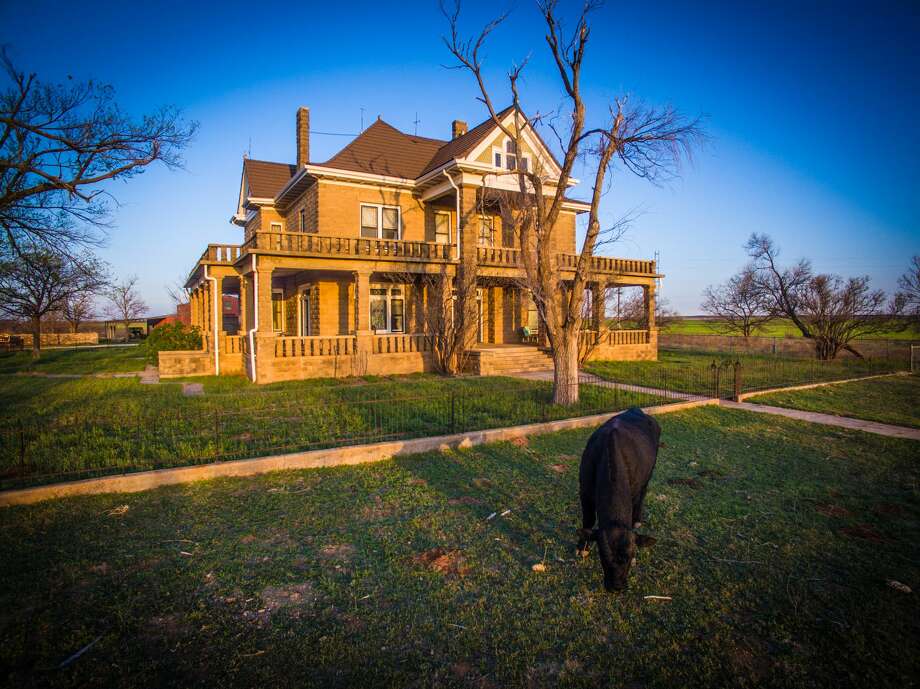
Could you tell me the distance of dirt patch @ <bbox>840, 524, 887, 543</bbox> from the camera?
552 centimetres

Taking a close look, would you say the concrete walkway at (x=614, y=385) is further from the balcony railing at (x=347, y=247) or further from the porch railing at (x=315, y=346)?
the porch railing at (x=315, y=346)

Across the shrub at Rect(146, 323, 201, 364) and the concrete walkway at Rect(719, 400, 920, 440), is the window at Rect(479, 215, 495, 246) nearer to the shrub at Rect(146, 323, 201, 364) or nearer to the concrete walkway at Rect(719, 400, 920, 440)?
the concrete walkway at Rect(719, 400, 920, 440)

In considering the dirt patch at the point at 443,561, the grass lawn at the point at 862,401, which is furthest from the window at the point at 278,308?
the dirt patch at the point at 443,561

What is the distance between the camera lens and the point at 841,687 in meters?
3.37

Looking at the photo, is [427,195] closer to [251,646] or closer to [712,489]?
[712,489]

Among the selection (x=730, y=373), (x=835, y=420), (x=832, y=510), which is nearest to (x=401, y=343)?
(x=730, y=373)

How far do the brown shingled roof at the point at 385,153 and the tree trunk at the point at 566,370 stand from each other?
14115mm

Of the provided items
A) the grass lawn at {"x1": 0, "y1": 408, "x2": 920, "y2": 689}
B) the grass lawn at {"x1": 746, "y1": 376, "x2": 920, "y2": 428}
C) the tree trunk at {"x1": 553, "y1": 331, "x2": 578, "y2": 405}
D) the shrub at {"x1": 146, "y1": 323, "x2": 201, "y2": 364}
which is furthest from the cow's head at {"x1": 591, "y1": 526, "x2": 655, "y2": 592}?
the shrub at {"x1": 146, "y1": 323, "x2": 201, "y2": 364}

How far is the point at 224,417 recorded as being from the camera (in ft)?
35.9

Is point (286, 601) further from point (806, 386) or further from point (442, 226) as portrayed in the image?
point (442, 226)

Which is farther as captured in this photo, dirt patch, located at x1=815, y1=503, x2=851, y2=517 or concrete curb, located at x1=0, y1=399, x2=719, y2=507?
concrete curb, located at x1=0, y1=399, x2=719, y2=507

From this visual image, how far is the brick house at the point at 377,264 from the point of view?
18750mm

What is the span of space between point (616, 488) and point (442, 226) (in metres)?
21.5

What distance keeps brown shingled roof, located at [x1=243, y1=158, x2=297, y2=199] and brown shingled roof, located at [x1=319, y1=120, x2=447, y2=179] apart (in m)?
4.97
